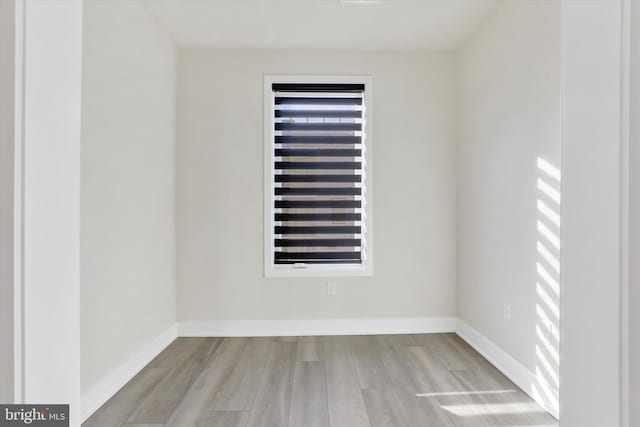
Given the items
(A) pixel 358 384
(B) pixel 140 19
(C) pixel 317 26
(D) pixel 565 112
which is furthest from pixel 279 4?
(A) pixel 358 384

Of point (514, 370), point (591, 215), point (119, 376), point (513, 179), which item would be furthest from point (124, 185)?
point (514, 370)

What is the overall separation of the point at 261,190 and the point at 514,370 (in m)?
2.43

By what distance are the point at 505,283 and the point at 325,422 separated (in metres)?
1.56

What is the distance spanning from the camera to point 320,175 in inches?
135

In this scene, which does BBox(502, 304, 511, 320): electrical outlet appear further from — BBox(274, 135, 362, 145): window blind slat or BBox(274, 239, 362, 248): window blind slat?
BBox(274, 135, 362, 145): window blind slat

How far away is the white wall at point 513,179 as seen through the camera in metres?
2.04

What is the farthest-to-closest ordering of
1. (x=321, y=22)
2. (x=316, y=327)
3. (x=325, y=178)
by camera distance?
1. (x=325, y=178)
2. (x=316, y=327)
3. (x=321, y=22)

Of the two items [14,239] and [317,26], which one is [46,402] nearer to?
[14,239]

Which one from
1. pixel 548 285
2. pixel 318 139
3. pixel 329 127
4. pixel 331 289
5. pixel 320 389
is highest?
pixel 329 127

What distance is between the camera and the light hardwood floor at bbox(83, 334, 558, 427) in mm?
1908

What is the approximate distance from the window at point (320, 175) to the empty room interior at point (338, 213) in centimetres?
2

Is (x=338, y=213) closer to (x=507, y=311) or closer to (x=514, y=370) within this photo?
(x=507, y=311)

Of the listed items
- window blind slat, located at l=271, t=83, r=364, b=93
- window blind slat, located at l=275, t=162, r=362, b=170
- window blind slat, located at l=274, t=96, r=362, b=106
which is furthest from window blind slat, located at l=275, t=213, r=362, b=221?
window blind slat, located at l=271, t=83, r=364, b=93

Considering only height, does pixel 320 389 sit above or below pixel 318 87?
below
